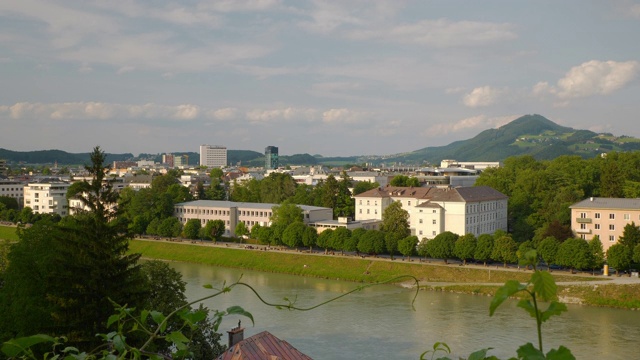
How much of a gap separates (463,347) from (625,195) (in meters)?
20.1

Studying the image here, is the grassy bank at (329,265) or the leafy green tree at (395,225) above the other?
the leafy green tree at (395,225)

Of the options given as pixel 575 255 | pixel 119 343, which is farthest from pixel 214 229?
pixel 119 343

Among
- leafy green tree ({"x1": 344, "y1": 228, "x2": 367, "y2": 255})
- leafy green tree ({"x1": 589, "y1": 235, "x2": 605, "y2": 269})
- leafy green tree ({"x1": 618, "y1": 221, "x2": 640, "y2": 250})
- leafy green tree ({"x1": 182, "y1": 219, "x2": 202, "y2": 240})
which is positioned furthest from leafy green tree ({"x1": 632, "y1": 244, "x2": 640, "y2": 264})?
leafy green tree ({"x1": 182, "y1": 219, "x2": 202, "y2": 240})

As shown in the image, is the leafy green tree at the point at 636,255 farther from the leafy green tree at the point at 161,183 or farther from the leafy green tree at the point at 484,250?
the leafy green tree at the point at 161,183

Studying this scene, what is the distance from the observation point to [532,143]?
147 m

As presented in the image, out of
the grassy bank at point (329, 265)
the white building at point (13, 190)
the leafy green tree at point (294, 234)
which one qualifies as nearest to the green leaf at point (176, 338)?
the grassy bank at point (329, 265)

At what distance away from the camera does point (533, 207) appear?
29.2 m

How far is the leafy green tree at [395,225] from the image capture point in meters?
24.1

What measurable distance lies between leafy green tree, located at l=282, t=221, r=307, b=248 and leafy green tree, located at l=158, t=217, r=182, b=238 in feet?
22.2

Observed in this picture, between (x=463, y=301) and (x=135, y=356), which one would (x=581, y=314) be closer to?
(x=463, y=301)

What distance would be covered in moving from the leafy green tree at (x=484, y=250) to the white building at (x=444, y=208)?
9.76 feet

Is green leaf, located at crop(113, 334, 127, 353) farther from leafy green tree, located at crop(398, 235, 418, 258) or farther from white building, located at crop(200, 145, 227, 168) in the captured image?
white building, located at crop(200, 145, 227, 168)

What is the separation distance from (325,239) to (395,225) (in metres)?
2.98

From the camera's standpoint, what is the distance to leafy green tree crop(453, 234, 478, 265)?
22.4 m
